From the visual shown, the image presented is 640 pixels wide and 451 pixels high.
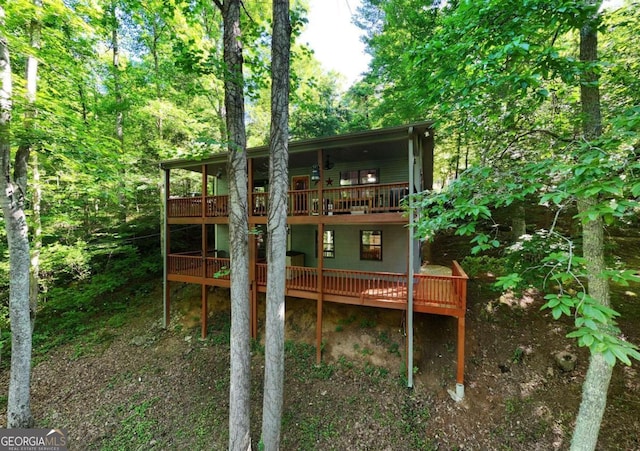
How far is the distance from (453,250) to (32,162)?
19.2 metres

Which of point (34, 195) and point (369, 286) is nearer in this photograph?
point (369, 286)

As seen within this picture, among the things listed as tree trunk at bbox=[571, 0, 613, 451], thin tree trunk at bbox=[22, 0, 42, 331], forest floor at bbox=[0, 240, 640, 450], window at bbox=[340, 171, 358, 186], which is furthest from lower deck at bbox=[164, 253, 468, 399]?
thin tree trunk at bbox=[22, 0, 42, 331]

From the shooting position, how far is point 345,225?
405 inches

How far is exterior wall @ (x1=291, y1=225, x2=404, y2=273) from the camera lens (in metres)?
9.30

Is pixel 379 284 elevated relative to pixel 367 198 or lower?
lower

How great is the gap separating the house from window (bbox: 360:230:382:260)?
0.13ft

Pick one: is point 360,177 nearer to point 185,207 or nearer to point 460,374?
point 460,374

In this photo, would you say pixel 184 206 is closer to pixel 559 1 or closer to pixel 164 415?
pixel 164 415

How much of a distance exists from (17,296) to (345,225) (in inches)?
407

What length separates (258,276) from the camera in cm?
935

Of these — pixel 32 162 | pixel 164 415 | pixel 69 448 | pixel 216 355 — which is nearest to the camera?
pixel 69 448

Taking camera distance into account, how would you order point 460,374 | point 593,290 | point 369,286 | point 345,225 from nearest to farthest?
1. point 593,290
2. point 460,374
3. point 369,286
4. point 345,225

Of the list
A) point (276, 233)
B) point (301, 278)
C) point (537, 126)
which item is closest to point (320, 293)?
point (301, 278)

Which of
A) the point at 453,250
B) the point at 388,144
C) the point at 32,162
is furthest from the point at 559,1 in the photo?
the point at 32,162
